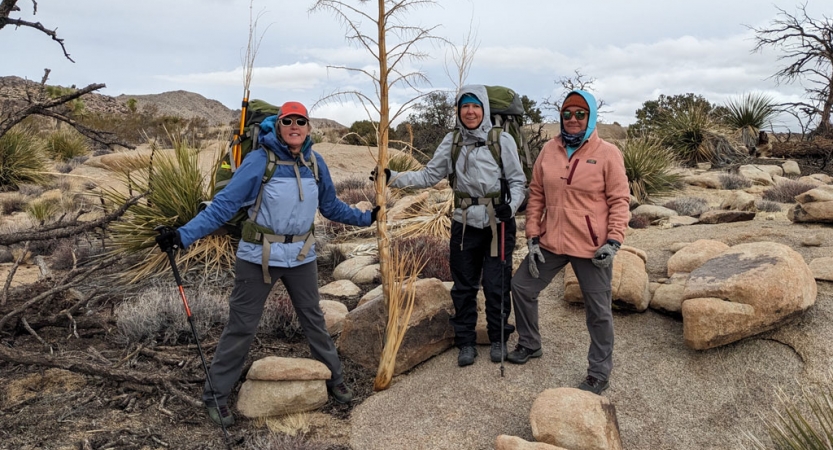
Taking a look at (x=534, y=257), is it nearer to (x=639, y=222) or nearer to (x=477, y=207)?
(x=477, y=207)

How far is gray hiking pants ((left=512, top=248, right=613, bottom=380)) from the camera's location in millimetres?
3861

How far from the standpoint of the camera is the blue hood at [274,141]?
367 centimetres

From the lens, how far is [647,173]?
11922 millimetres

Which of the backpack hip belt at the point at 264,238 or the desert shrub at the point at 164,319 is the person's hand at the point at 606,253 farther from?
the desert shrub at the point at 164,319

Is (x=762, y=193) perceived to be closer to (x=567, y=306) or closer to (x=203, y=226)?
(x=567, y=306)

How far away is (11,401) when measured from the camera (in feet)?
13.4

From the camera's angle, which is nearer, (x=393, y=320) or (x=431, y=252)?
(x=393, y=320)

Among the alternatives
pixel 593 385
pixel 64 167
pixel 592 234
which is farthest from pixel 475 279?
pixel 64 167

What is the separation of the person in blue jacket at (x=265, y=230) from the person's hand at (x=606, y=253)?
1771 millimetres

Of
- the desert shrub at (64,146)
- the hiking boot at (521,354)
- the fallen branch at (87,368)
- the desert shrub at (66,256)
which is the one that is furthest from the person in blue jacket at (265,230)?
the desert shrub at (64,146)

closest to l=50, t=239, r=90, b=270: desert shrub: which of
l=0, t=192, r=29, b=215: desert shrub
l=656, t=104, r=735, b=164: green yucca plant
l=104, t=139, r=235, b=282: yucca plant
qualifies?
l=104, t=139, r=235, b=282: yucca plant

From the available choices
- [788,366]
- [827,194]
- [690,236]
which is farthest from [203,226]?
[827,194]

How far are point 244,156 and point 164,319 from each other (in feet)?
6.20

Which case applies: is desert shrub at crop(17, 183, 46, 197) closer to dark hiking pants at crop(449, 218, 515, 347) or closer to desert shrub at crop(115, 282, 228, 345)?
desert shrub at crop(115, 282, 228, 345)
